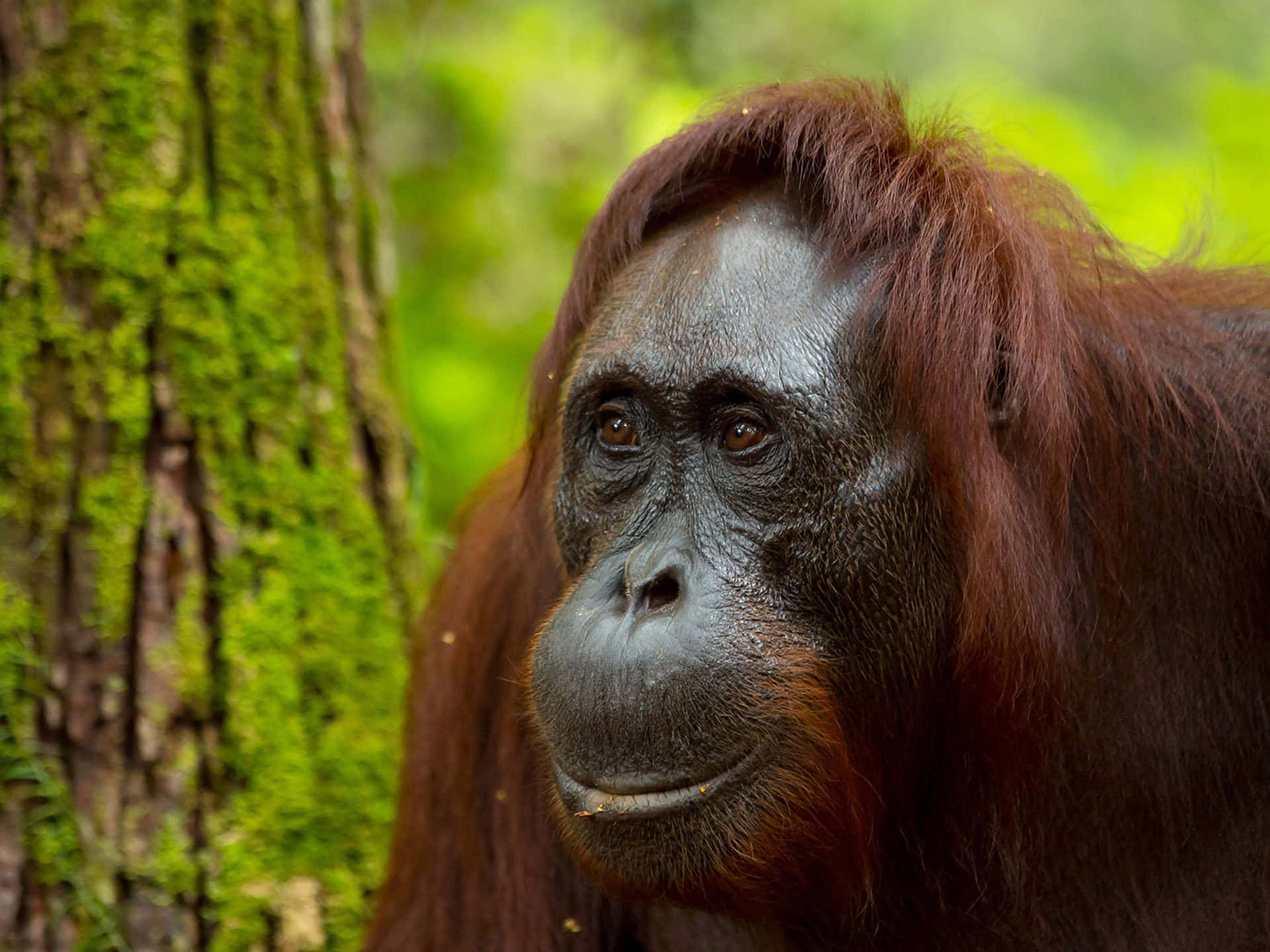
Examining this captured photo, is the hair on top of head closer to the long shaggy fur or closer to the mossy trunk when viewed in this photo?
the long shaggy fur

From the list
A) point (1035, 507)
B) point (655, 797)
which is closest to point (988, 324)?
point (1035, 507)

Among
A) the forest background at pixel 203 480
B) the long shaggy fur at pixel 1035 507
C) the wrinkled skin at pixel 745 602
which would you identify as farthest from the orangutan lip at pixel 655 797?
the forest background at pixel 203 480

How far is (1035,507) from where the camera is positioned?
7.63ft

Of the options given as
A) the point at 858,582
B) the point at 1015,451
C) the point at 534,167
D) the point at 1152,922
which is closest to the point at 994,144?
the point at 1015,451

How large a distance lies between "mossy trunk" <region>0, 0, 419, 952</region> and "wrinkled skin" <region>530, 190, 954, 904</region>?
3.55 feet

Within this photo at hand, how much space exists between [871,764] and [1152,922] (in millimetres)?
694

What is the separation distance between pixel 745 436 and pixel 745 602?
29cm

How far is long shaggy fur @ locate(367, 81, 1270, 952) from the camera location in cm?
229

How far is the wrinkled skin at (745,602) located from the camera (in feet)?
7.11

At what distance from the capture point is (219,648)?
3088 millimetres

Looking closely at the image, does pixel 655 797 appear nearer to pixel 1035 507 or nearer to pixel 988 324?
pixel 1035 507

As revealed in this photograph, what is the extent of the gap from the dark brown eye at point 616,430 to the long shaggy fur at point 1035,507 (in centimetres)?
26

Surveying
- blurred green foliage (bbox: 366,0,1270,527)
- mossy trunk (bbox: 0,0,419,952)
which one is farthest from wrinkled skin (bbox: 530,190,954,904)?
blurred green foliage (bbox: 366,0,1270,527)

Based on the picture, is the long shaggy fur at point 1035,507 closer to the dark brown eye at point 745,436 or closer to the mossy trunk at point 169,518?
the dark brown eye at point 745,436
